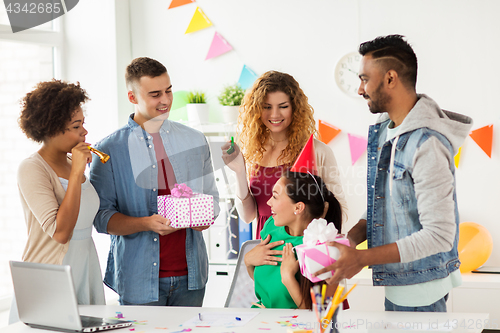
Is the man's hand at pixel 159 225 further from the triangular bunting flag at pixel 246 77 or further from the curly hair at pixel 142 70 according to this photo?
the triangular bunting flag at pixel 246 77

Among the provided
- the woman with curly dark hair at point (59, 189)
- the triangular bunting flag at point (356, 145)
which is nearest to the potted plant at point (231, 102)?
the triangular bunting flag at point (356, 145)

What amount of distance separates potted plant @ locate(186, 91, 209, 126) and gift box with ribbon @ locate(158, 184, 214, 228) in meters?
1.66

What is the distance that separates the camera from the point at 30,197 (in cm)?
170

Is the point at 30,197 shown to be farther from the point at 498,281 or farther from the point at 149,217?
the point at 498,281

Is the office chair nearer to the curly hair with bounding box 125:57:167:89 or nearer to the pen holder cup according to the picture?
the pen holder cup

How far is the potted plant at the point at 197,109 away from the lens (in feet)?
11.3

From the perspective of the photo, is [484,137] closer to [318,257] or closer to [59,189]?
[318,257]

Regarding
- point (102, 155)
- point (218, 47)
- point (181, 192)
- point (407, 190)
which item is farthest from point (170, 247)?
point (218, 47)

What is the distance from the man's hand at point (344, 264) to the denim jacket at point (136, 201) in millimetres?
732

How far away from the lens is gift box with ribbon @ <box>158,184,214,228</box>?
1.77 m

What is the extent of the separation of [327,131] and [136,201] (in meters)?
1.80

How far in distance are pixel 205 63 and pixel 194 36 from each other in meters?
0.23

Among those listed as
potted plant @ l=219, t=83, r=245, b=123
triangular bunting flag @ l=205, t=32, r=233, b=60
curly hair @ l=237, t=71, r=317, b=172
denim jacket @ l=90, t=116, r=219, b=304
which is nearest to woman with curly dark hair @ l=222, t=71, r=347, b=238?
curly hair @ l=237, t=71, r=317, b=172

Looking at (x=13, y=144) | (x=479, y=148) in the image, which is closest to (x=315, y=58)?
(x=479, y=148)
